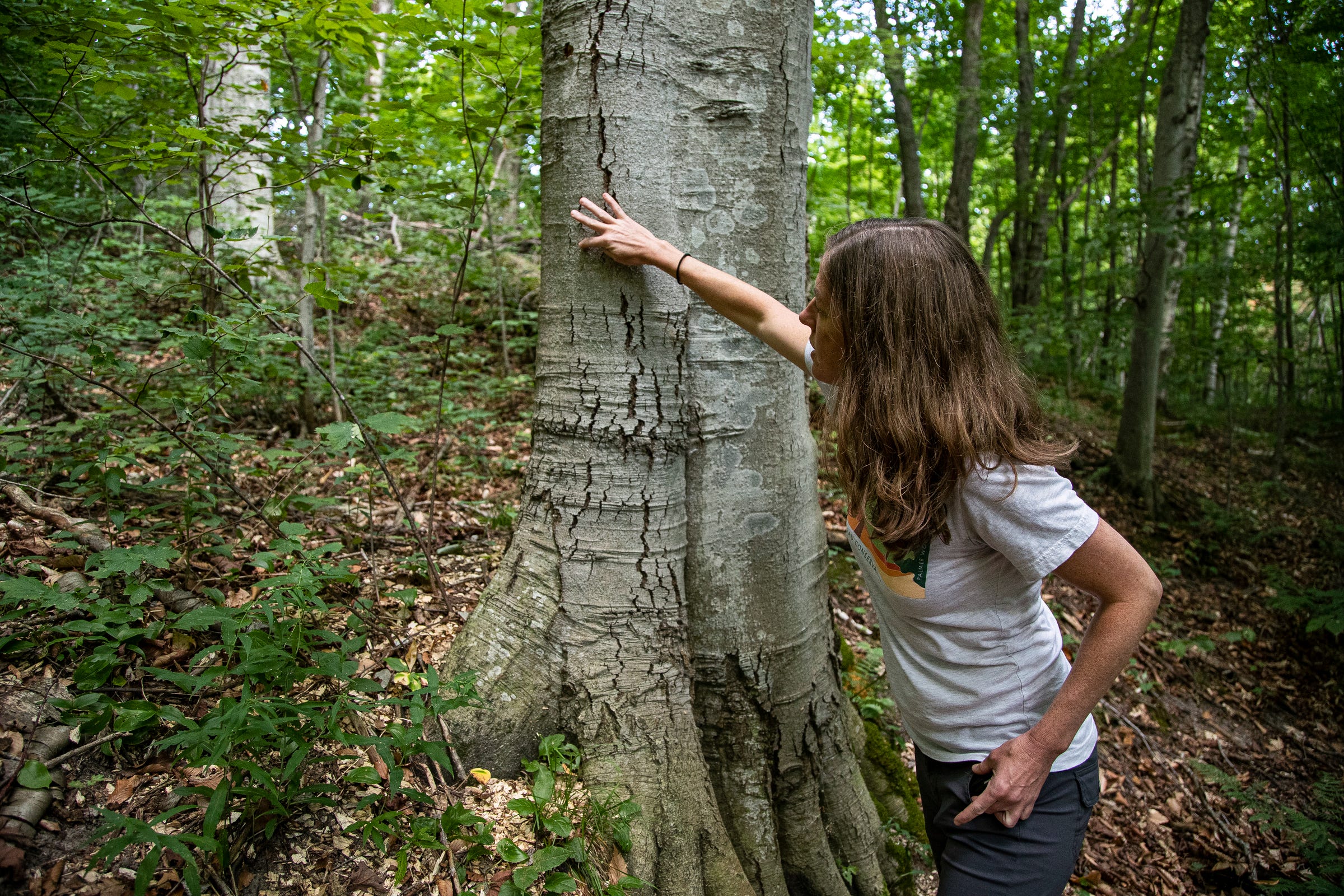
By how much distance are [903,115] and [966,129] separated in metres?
0.87

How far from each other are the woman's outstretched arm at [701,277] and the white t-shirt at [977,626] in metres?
0.61

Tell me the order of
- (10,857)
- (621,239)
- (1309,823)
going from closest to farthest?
(10,857) < (621,239) < (1309,823)

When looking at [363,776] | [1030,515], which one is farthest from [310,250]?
[1030,515]

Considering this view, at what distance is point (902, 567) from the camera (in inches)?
62.7

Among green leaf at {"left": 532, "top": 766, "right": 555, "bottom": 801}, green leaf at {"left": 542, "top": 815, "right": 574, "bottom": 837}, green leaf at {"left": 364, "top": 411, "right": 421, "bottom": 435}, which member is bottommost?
green leaf at {"left": 542, "top": 815, "right": 574, "bottom": 837}

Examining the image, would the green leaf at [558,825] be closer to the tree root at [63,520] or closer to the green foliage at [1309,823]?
the tree root at [63,520]

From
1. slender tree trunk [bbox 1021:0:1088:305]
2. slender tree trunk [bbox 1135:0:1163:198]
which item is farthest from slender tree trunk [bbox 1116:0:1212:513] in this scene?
slender tree trunk [bbox 1021:0:1088:305]

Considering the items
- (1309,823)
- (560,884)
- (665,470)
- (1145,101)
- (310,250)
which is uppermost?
(1145,101)

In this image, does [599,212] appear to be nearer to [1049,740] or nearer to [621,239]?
[621,239]

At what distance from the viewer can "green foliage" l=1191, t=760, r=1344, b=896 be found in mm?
3008

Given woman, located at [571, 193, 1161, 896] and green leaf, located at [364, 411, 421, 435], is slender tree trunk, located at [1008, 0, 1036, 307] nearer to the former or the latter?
woman, located at [571, 193, 1161, 896]

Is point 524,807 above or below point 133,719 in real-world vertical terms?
below

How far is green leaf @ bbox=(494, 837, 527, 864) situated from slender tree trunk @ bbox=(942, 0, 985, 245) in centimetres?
956

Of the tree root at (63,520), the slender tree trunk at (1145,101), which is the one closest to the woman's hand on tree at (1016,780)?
the tree root at (63,520)
